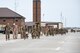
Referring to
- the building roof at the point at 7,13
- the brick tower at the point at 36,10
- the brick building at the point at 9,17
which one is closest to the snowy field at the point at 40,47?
the brick building at the point at 9,17

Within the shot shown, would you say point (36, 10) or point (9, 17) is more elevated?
point (36, 10)

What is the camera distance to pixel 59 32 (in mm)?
108312

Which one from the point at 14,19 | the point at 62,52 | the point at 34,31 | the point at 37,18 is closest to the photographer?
the point at 62,52

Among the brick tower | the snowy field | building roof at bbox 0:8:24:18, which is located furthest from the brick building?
the snowy field

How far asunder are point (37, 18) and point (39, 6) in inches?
193

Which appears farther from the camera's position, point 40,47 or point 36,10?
point 36,10

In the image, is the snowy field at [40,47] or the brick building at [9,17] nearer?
the snowy field at [40,47]

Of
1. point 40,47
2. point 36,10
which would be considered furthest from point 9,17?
point 40,47

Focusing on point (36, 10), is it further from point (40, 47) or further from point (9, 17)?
point (40, 47)

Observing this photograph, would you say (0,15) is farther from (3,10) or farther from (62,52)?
(62,52)

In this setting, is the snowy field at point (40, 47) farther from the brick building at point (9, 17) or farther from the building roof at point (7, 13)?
the building roof at point (7, 13)

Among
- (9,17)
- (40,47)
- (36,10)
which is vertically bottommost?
(9,17)

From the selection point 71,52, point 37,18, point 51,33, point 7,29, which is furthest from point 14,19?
point 71,52

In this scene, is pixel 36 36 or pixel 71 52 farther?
pixel 36 36
